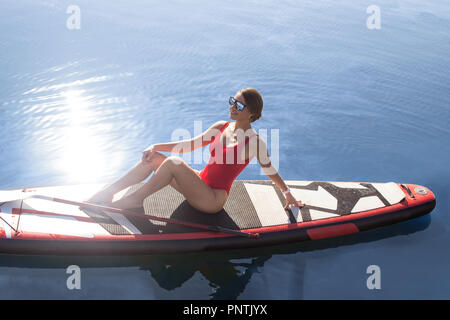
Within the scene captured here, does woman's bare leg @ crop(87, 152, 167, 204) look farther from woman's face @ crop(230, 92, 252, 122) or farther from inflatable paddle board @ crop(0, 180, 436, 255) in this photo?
woman's face @ crop(230, 92, 252, 122)

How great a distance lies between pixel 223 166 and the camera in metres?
4.02

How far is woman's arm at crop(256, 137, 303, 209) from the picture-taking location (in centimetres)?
400

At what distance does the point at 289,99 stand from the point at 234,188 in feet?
12.6

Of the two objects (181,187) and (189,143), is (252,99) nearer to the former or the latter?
(189,143)

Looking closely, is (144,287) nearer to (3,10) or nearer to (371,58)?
(371,58)

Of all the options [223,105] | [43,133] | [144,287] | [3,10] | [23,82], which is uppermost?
[3,10]

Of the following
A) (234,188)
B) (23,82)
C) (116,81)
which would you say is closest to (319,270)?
(234,188)

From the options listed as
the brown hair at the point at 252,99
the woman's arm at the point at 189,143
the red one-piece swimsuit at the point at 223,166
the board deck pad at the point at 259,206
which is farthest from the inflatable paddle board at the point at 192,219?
the brown hair at the point at 252,99

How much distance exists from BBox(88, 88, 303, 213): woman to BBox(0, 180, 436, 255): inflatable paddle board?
211mm

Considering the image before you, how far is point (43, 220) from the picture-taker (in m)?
4.20

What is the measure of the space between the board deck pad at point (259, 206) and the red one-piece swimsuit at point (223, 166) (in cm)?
44

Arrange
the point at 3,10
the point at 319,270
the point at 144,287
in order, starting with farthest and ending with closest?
the point at 3,10, the point at 319,270, the point at 144,287

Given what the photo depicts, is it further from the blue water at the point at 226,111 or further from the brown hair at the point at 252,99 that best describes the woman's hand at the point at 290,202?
the brown hair at the point at 252,99

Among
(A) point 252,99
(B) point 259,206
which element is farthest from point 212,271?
(A) point 252,99
